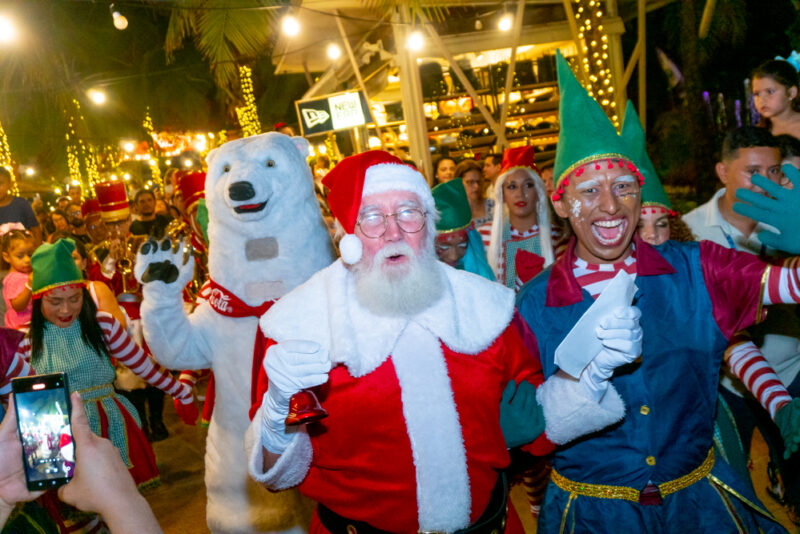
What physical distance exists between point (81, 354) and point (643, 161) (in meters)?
3.53

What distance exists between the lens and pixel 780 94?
448 centimetres

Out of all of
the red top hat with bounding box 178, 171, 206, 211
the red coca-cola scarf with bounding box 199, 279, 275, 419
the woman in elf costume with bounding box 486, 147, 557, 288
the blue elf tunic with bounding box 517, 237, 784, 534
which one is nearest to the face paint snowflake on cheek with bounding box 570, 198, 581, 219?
the blue elf tunic with bounding box 517, 237, 784, 534

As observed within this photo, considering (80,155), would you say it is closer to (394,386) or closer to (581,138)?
(581,138)

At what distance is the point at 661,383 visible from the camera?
7.51ft

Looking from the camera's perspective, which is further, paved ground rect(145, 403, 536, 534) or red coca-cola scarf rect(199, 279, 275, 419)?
paved ground rect(145, 403, 536, 534)

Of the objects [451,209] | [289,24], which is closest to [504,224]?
[451,209]

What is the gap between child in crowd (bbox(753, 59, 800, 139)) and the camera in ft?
14.6

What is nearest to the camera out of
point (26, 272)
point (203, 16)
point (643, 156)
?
point (643, 156)

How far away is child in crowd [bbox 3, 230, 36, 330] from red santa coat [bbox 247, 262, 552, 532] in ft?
13.6

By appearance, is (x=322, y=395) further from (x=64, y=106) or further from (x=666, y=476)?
(x=64, y=106)

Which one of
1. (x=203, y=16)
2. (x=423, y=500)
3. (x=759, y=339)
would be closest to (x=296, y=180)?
(x=423, y=500)

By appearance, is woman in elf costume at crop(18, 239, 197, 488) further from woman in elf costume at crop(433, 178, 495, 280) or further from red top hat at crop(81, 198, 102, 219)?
red top hat at crop(81, 198, 102, 219)

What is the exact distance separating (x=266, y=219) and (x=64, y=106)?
13.2 m

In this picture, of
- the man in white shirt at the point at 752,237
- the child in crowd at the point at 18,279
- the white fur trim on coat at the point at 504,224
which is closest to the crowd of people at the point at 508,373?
the man in white shirt at the point at 752,237
